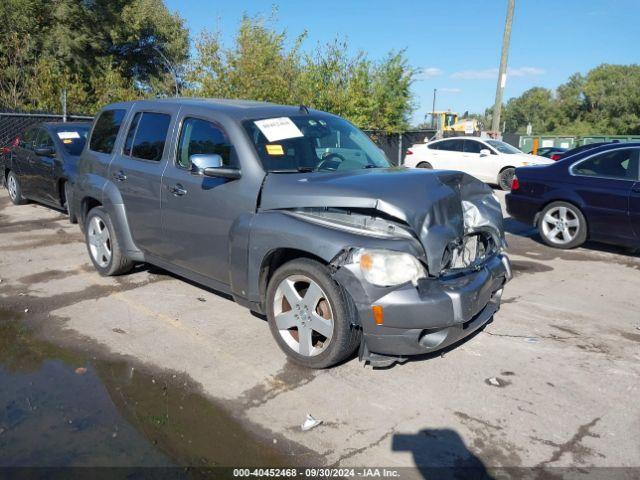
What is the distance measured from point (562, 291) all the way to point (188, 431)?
14.5 feet

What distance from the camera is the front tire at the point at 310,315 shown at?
11.9 feet

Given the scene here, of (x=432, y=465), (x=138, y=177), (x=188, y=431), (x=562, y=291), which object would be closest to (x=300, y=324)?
(x=188, y=431)

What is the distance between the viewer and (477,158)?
653 inches

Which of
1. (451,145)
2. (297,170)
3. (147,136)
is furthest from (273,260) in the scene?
(451,145)

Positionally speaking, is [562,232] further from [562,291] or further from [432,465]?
[432,465]

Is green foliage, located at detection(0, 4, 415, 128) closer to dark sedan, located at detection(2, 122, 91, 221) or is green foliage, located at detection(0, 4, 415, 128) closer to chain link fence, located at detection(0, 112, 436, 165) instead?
chain link fence, located at detection(0, 112, 436, 165)

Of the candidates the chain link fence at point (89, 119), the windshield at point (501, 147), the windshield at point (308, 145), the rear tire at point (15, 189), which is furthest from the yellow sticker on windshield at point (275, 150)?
the windshield at point (501, 147)

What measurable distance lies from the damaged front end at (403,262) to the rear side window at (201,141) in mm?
793

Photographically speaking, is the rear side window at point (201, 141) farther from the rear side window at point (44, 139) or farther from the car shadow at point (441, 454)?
the rear side window at point (44, 139)

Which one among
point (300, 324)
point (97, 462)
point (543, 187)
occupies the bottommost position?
point (97, 462)

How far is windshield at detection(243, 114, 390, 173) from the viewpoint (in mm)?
4371

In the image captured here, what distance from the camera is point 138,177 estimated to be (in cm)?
521

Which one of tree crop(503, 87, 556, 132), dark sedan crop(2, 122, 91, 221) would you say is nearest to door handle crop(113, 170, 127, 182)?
dark sedan crop(2, 122, 91, 221)

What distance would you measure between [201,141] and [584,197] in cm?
550
